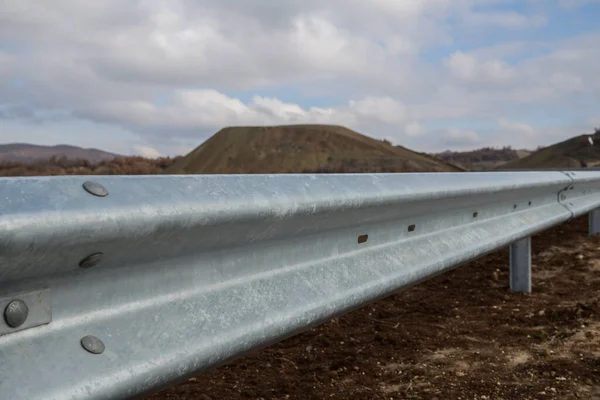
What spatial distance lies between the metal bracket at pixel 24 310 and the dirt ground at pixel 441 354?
175 centimetres

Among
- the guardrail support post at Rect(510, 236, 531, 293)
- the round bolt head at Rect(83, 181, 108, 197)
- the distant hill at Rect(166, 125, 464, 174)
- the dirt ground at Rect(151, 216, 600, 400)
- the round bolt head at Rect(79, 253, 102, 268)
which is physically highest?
the distant hill at Rect(166, 125, 464, 174)

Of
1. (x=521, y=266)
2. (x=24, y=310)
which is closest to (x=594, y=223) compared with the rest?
(x=521, y=266)

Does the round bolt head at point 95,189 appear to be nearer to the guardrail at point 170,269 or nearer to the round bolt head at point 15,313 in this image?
the guardrail at point 170,269

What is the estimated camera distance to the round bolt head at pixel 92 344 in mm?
1188

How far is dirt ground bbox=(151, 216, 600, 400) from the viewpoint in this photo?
2.83 metres

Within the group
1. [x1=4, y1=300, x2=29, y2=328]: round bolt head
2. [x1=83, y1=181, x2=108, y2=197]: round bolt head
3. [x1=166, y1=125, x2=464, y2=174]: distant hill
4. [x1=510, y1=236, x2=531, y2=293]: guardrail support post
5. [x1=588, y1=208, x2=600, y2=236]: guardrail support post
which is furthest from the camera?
[x1=166, y1=125, x2=464, y2=174]: distant hill

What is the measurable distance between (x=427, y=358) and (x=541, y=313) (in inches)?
51.3

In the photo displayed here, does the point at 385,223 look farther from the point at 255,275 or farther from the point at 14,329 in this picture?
the point at 14,329

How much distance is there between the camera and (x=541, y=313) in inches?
162

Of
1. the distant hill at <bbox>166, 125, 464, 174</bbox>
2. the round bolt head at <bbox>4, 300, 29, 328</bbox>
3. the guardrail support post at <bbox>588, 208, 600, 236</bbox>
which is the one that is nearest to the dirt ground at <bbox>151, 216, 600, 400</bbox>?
the round bolt head at <bbox>4, 300, 29, 328</bbox>

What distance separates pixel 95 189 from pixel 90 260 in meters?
0.14

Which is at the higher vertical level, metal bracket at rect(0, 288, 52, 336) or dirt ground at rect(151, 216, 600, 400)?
metal bracket at rect(0, 288, 52, 336)

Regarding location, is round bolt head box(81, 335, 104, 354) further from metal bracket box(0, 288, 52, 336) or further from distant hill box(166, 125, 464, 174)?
distant hill box(166, 125, 464, 174)

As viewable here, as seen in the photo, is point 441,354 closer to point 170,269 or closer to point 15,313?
point 170,269
